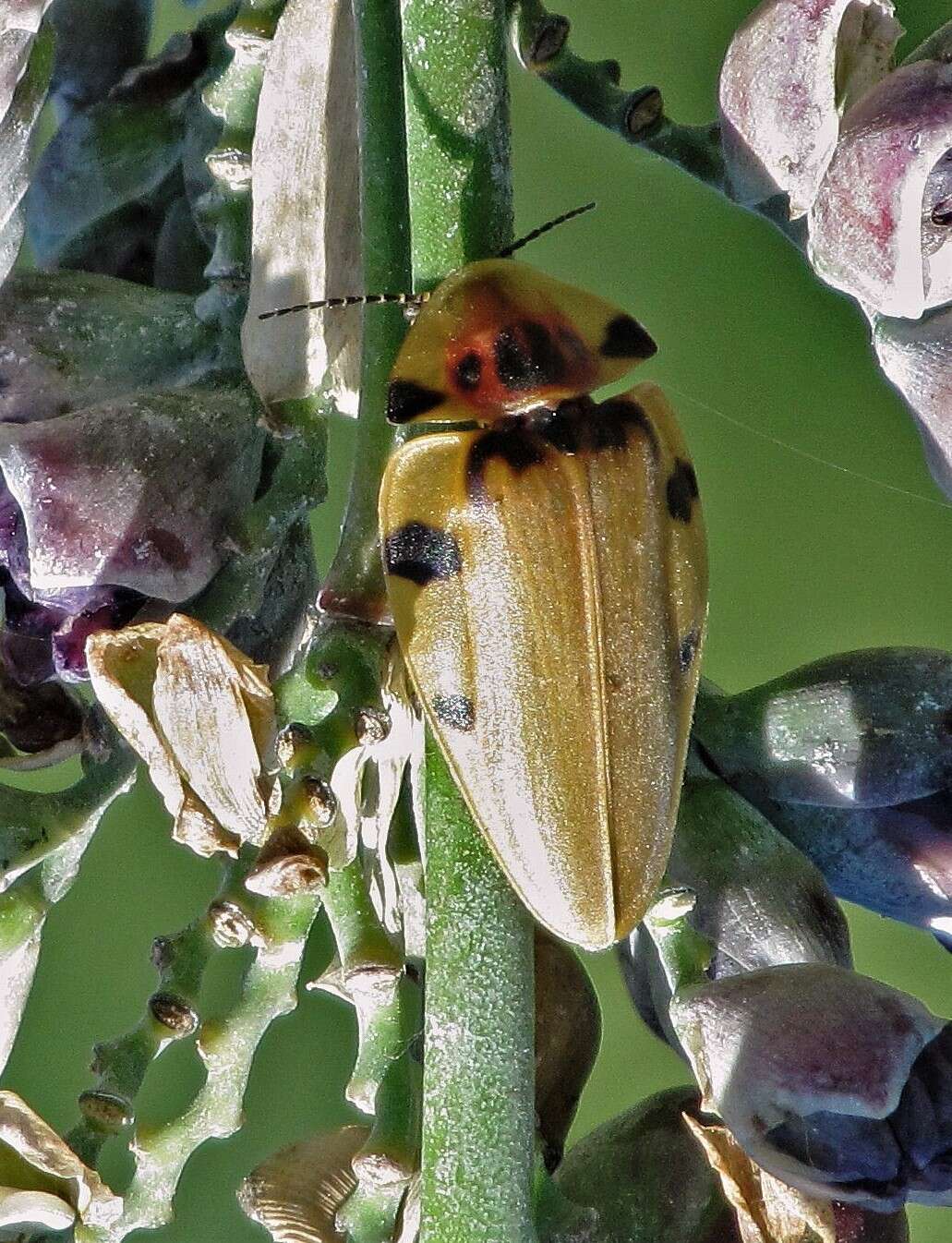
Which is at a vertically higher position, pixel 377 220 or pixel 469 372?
pixel 377 220

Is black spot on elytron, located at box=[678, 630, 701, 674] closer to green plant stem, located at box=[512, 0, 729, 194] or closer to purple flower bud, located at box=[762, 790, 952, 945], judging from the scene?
purple flower bud, located at box=[762, 790, 952, 945]

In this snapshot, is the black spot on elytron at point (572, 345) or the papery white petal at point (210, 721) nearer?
the papery white petal at point (210, 721)

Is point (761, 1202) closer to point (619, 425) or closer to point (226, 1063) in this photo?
point (226, 1063)

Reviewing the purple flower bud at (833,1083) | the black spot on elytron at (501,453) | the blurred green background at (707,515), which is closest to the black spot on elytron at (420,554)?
the black spot on elytron at (501,453)

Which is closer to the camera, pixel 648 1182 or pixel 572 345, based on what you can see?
pixel 648 1182

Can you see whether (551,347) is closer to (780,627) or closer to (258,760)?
(258,760)

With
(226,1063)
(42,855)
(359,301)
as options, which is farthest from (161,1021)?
(359,301)

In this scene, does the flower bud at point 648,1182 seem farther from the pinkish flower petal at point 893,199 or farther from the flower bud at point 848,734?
the pinkish flower petal at point 893,199
